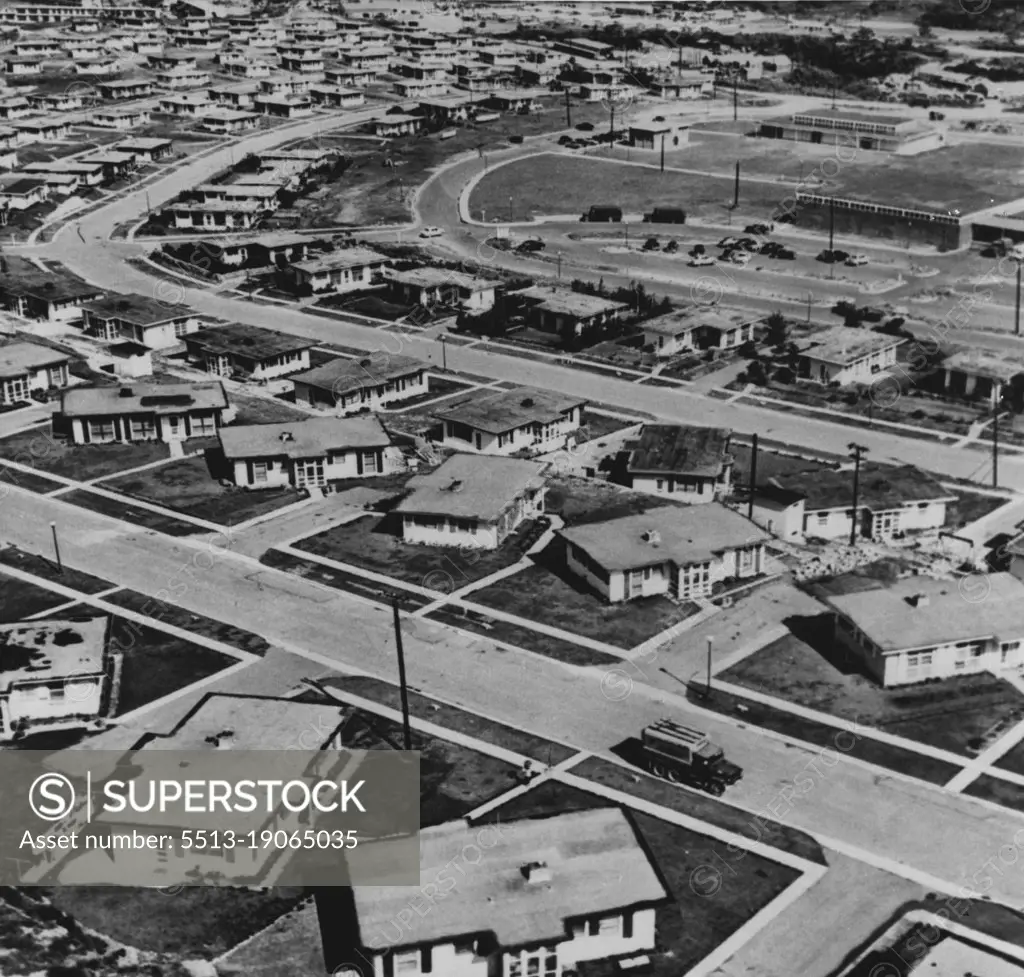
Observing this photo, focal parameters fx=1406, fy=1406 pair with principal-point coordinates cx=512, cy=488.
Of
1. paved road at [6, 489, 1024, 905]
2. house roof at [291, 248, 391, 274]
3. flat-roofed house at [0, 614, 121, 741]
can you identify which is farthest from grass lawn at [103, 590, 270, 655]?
house roof at [291, 248, 391, 274]

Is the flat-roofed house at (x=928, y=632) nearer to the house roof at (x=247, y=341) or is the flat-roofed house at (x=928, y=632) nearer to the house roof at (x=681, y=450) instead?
the house roof at (x=681, y=450)

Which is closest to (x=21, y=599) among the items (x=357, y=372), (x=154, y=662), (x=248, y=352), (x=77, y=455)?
(x=154, y=662)

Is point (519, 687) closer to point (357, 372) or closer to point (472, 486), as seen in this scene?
point (472, 486)

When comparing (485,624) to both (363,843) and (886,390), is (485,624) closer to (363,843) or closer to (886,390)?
(363,843)

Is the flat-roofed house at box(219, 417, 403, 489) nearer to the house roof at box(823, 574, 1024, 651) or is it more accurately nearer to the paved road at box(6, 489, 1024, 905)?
the paved road at box(6, 489, 1024, 905)

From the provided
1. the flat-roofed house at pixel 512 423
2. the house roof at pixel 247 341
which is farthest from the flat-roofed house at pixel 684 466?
the house roof at pixel 247 341
